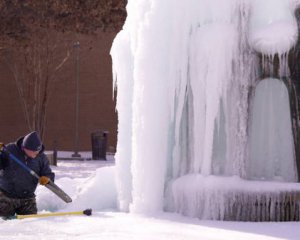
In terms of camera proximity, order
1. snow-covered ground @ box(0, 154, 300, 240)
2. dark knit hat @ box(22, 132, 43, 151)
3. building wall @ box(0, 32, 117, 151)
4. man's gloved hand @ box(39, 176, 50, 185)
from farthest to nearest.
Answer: building wall @ box(0, 32, 117, 151)
man's gloved hand @ box(39, 176, 50, 185)
dark knit hat @ box(22, 132, 43, 151)
snow-covered ground @ box(0, 154, 300, 240)

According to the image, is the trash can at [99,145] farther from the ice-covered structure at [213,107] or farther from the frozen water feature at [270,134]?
the frozen water feature at [270,134]

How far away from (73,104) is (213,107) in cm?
2278

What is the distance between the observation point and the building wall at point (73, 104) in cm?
2981

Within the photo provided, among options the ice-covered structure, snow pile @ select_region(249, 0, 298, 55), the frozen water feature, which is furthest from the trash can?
snow pile @ select_region(249, 0, 298, 55)

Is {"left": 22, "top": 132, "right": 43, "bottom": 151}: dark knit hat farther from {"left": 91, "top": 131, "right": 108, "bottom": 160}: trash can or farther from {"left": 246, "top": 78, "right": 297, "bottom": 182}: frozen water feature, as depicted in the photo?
{"left": 91, "top": 131, "right": 108, "bottom": 160}: trash can

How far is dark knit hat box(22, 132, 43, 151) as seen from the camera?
7363 millimetres

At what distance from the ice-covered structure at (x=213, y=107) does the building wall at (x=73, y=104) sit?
21.7m

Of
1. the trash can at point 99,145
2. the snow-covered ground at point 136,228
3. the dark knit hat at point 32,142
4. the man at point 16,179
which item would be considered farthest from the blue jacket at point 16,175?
the trash can at point 99,145

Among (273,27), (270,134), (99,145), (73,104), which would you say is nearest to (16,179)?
(270,134)

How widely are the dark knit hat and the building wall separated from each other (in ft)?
72.8

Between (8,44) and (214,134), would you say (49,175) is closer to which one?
(214,134)

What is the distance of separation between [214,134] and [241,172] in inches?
24.4

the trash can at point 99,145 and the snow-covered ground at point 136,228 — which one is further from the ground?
the trash can at point 99,145

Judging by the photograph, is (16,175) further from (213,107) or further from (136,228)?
(213,107)
